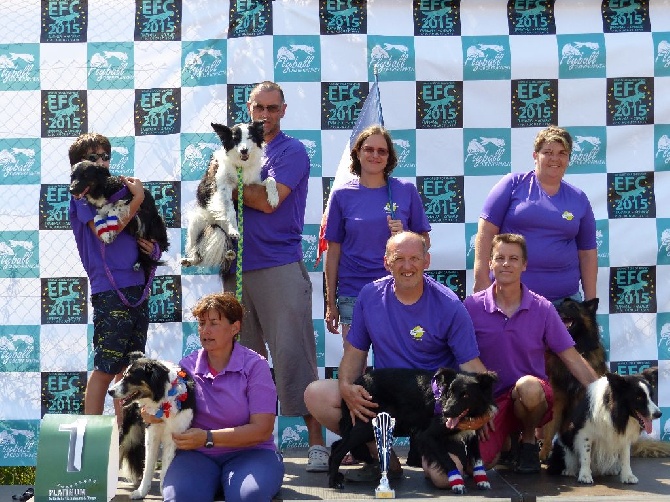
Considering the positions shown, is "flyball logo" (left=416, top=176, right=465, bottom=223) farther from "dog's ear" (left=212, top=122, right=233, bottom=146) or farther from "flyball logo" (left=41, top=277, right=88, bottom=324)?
"flyball logo" (left=41, top=277, right=88, bottom=324)

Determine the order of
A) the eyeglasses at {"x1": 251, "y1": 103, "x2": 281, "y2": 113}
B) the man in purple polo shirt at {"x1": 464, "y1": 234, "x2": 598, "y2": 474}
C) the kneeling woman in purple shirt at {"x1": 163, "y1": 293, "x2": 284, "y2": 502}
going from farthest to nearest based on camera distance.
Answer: the eyeglasses at {"x1": 251, "y1": 103, "x2": 281, "y2": 113} < the man in purple polo shirt at {"x1": 464, "y1": 234, "x2": 598, "y2": 474} < the kneeling woman in purple shirt at {"x1": 163, "y1": 293, "x2": 284, "y2": 502}

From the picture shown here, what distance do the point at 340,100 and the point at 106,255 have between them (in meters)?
1.64

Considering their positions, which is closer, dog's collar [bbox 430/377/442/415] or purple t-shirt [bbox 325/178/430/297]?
dog's collar [bbox 430/377/442/415]

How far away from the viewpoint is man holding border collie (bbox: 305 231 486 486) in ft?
12.9

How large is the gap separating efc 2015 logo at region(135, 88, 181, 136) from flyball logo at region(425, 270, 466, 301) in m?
1.62

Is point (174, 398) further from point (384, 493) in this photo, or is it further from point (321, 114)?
point (321, 114)

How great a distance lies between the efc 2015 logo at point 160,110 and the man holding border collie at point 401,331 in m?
1.75

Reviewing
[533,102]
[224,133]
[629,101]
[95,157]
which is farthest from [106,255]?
[629,101]

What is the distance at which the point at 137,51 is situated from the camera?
524cm

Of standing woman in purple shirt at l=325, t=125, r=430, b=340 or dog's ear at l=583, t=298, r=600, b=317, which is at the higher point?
standing woman in purple shirt at l=325, t=125, r=430, b=340

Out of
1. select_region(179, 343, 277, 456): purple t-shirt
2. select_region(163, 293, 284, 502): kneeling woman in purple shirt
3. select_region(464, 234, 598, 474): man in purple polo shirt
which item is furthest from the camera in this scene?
select_region(464, 234, 598, 474): man in purple polo shirt

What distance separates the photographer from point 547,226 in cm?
448

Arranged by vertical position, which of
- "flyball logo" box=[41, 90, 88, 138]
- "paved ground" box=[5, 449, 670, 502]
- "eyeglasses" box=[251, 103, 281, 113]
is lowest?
"paved ground" box=[5, 449, 670, 502]

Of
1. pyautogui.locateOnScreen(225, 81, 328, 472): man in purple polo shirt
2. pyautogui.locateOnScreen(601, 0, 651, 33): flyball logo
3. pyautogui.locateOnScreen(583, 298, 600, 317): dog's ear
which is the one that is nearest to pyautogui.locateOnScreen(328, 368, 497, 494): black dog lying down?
pyautogui.locateOnScreen(225, 81, 328, 472): man in purple polo shirt
